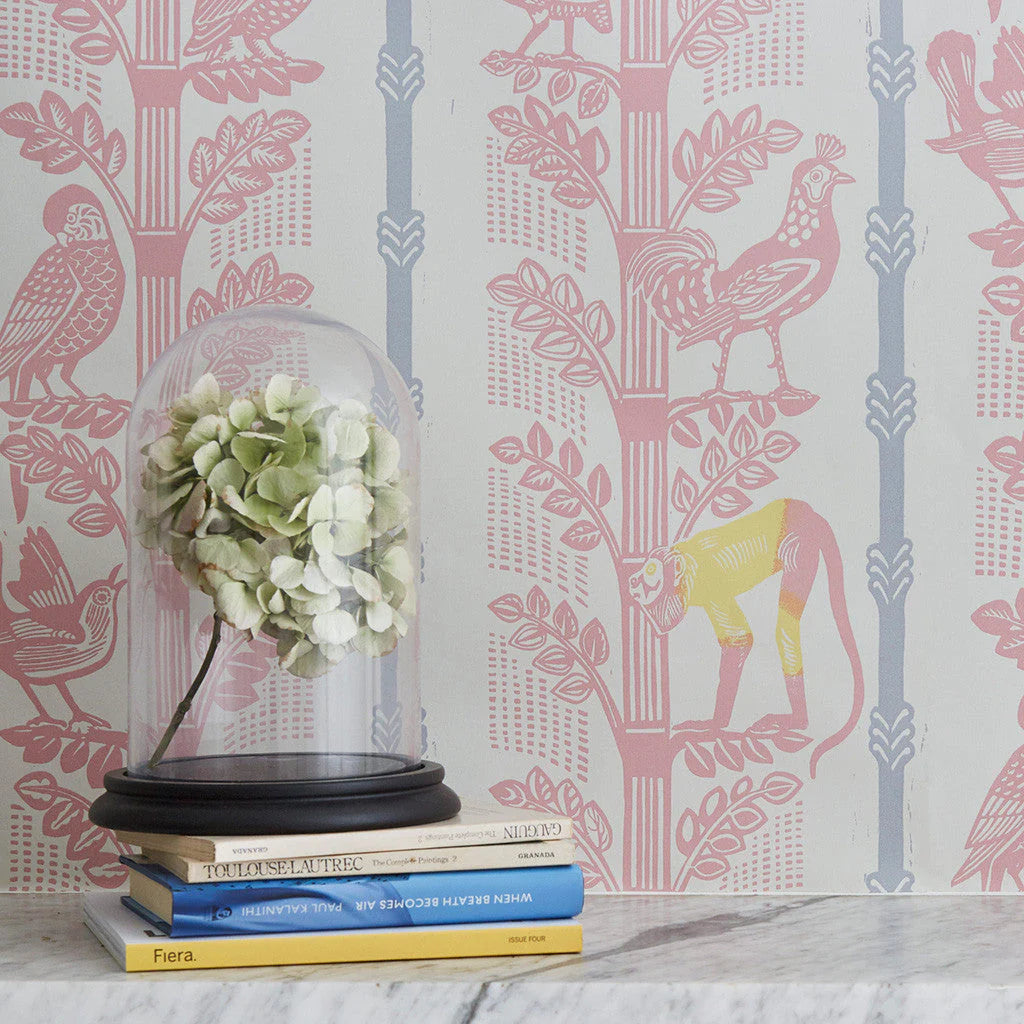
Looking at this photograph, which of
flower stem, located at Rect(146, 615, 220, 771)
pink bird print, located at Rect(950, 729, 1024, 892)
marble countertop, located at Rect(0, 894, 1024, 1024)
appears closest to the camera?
marble countertop, located at Rect(0, 894, 1024, 1024)

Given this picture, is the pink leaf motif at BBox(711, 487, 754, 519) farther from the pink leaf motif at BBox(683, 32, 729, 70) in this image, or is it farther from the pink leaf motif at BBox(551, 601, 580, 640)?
the pink leaf motif at BBox(683, 32, 729, 70)

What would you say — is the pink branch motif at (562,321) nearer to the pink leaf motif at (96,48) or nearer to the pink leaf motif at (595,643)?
the pink leaf motif at (595,643)

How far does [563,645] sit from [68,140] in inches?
24.9

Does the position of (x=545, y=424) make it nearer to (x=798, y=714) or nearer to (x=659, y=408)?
(x=659, y=408)

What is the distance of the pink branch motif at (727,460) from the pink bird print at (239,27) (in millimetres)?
502

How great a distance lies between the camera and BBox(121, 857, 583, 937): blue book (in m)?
0.78

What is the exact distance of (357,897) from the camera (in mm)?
799

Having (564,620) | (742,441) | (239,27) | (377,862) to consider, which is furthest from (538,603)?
(239,27)

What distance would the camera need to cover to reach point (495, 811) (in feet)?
2.96

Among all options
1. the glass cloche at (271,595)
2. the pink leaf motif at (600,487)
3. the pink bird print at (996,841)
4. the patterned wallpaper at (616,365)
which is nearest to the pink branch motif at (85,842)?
the patterned wallpaper at (616,365)

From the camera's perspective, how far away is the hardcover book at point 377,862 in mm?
779

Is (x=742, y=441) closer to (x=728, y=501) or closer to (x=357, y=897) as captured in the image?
(x=728, y=501)

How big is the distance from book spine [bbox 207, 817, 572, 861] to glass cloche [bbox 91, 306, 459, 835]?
10 mm

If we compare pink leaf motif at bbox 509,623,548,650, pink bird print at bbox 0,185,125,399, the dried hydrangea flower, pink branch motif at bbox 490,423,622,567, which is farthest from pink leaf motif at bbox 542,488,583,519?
pink bird print at bbox 0,185,125,399
